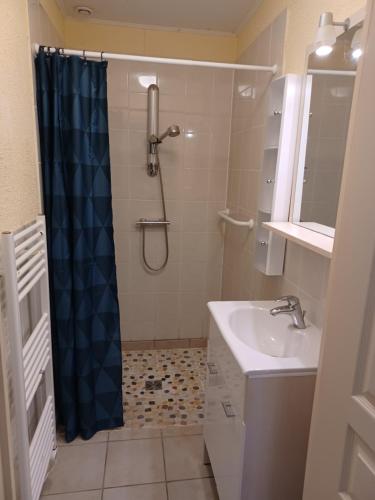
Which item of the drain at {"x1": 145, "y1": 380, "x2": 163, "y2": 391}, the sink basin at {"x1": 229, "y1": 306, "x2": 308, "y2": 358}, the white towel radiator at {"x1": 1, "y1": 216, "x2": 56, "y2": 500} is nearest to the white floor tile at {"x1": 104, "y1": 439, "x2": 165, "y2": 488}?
the white towel radiator at {"x1": 1, "y1": 216, "x2": 56, "y2": 500}

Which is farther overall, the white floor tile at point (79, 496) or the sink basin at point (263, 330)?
the white floor tile at point (79, 496)

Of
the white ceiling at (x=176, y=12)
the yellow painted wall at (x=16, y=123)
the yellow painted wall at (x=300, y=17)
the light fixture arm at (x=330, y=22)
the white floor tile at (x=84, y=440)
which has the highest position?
the white ceiling at (x=176, y=12)

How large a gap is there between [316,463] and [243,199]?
173 cm

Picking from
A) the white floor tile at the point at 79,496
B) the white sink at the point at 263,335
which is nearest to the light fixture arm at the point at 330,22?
the white sink at the point at 263,335

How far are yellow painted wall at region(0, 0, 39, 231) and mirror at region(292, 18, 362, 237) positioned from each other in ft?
3.90

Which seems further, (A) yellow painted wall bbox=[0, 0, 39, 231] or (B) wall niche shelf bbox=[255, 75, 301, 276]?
(B) wall niche shelf bbox=[255, 75, 301, 276]

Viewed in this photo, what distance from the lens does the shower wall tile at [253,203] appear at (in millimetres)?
1484

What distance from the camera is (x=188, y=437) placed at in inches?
78.9

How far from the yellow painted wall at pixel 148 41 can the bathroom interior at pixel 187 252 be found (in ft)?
0.04

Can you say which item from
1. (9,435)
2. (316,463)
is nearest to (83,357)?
(9,435)

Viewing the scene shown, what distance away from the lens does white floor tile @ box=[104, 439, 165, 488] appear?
67.9 inches

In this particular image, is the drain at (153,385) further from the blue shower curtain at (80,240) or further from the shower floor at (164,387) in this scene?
the blue shower curtain at (80,240)

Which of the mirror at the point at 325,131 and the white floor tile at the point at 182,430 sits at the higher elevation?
the mirror at the point at 325,131

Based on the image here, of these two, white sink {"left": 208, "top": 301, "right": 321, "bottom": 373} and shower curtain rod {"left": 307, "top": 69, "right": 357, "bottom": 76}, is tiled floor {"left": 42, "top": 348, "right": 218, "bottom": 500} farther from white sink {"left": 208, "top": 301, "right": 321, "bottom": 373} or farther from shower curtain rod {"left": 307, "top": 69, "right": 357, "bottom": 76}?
shower curtain rod {"left": 307, "top": 69, "right": 357, "bottom": 76}
